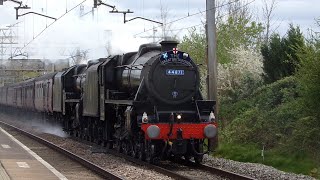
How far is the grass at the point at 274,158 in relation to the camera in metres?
14.1

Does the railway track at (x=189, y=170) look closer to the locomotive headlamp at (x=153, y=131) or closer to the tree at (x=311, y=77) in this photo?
the locomotive headlamp at (x=153, y=131)

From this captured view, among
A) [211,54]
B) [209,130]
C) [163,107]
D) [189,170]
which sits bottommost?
[189,170]

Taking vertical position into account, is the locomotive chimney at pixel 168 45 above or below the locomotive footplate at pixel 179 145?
above

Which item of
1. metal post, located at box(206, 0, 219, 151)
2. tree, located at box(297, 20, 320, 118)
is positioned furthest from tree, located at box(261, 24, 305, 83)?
tree, located at box(297, 20, 320, 118)

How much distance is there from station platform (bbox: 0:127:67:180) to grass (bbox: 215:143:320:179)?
18.7 feet

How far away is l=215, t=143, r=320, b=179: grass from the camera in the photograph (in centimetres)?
1413

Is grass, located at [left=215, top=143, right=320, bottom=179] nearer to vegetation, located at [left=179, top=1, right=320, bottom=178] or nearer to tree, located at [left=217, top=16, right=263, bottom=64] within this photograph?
vegetation, located at [left=179, top=1, right=320, bottom=178]

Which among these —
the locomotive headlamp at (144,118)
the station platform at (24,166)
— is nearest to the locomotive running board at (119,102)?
the locomotive headlamp at (144,118)

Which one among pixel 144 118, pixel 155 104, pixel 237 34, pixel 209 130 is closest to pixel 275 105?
pixel 209 130

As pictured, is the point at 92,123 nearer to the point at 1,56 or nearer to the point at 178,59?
the point at 178,59

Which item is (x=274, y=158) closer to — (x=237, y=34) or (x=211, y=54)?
(x=211, y=54)

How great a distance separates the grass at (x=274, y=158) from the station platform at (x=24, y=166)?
570 centimetres

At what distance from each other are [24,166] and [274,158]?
671cm

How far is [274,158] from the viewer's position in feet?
51.5
